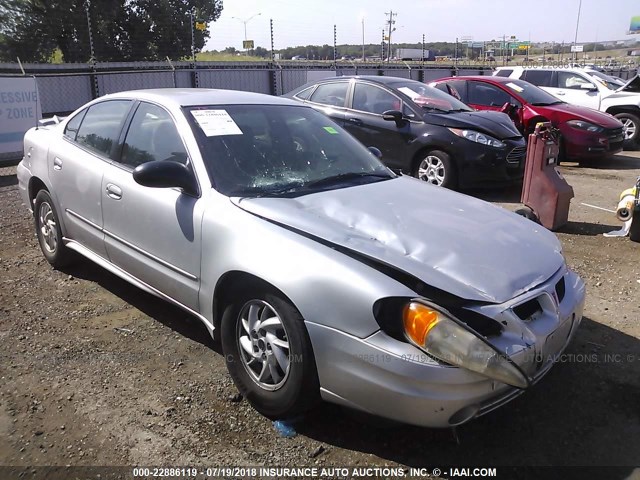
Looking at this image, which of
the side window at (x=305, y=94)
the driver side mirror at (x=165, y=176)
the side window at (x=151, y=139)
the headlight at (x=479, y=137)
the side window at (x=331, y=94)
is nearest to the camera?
the driver side mirror at (x=165, y=176)

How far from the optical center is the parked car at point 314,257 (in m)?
2.39

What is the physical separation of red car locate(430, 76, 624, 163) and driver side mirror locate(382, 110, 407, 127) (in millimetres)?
3231

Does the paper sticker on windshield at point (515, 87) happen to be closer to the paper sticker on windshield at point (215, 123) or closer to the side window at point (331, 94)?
the side window at point (331, 94)

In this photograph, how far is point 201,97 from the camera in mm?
3906

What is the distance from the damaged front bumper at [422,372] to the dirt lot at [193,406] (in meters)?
0.20

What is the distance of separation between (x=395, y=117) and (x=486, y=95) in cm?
379

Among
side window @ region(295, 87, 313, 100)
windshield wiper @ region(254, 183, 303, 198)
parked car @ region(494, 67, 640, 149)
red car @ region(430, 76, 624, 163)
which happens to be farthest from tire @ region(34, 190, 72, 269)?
parked car @ region(494, 67, 640, 149)

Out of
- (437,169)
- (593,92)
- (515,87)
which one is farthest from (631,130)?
(437,169)

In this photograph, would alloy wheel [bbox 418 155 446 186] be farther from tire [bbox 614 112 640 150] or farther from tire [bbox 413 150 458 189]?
tire [bbox 614 112 640 150]

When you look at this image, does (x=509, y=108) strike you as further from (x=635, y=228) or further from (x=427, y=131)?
(x=635, y=228)

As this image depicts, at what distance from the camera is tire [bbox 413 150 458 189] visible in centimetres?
744

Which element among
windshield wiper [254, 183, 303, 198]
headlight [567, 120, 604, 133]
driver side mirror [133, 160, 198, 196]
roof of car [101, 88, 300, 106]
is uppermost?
roof of car [101, 88, 300, 106]

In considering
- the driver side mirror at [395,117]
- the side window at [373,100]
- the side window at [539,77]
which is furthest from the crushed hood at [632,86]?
the driver side mirror at [395,117]

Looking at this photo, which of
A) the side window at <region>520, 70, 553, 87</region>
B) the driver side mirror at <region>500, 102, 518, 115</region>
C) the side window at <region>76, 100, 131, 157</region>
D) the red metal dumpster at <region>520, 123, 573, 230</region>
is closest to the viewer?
the side window at <region>76, 100, 131, 157</region>
